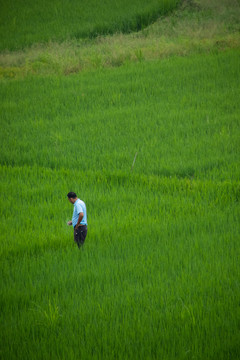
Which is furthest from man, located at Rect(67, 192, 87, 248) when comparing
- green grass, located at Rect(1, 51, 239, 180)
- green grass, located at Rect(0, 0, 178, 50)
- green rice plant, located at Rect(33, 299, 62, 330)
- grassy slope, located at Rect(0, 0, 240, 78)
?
green grass, located at Rect(0, 0, 178, 50)

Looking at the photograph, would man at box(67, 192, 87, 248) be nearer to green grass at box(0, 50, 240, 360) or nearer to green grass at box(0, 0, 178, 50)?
green grass at box(0, 50, 240, 360)

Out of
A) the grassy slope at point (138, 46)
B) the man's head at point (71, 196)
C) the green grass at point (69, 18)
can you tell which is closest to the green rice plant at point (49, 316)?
the man's head at point (71, 196)

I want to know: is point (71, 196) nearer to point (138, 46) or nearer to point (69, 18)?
point (138, 46)

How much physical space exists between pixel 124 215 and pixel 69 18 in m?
19.9

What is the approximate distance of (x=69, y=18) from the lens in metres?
23.9

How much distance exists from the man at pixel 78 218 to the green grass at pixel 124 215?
0.21 metres

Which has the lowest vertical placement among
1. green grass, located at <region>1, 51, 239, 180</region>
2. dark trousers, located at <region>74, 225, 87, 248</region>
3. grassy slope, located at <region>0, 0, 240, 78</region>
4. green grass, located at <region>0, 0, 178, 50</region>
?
dark trousers, located at <region>74, 225, 87, 248</region>

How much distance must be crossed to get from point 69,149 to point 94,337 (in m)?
6.77

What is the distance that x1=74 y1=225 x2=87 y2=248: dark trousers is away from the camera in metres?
5.32

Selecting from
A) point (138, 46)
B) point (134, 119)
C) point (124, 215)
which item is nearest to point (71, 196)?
point (124, 215)

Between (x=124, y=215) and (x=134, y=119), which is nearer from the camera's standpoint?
(x=124, y=215)

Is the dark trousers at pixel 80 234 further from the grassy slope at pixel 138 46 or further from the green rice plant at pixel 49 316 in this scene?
the grassy slope at pixel 138 46

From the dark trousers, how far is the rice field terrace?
5.5 inches

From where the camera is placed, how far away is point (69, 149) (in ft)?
32.8
